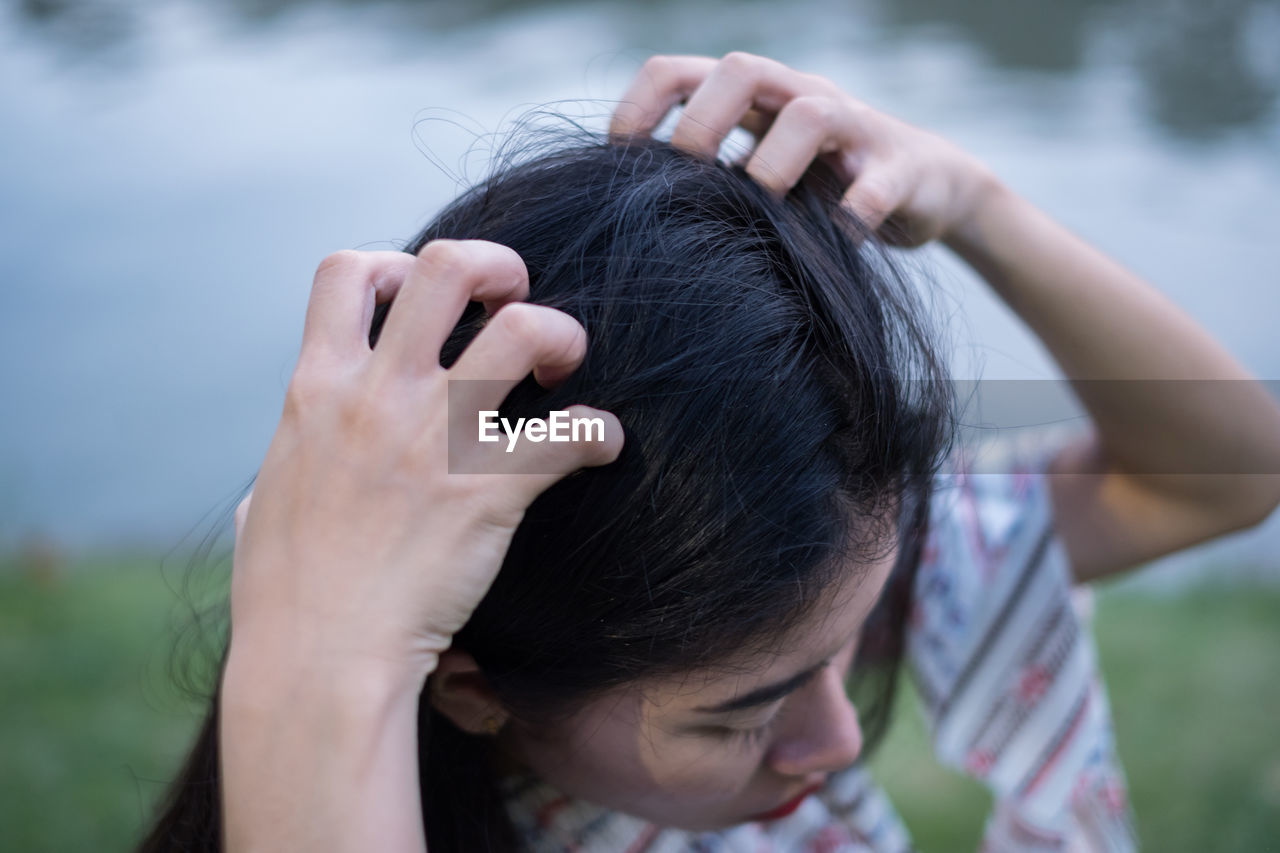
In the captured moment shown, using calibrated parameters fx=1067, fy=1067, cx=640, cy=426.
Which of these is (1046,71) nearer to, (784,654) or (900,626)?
(900,626)

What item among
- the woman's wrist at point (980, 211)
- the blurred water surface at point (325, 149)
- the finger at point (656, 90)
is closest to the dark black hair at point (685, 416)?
the finger at point (656, 90)

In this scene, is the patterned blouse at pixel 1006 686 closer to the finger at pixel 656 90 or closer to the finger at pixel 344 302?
the finger at pixel 656 90

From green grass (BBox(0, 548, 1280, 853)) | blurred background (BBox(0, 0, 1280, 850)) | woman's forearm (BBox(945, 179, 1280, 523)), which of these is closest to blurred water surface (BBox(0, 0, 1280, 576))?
blurred background (BBox(0, 0, 1280, 850))

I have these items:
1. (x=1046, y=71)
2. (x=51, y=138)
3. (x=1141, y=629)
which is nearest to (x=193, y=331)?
(x=51, y=138)

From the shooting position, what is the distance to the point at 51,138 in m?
5.88

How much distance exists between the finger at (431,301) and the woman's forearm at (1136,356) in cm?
75

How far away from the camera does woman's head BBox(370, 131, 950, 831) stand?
883mm

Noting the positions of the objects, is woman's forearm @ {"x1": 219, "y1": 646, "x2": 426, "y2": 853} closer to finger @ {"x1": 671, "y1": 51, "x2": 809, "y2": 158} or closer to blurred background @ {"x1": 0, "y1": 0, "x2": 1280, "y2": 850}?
blurred background @ {"x1": 0, "y1": 0, "x2": 1280, "y2": 850}

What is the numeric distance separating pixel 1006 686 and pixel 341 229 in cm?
431

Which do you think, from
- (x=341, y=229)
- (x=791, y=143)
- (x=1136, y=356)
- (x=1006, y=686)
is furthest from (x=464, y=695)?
(x=341, y=229)

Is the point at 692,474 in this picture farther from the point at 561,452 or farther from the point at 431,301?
the point at 431,301

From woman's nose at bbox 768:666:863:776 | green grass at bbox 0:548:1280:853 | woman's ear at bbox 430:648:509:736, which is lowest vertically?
green grass at bbox 0:548:1280:853

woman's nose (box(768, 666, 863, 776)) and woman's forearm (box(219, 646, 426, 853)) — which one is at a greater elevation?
woman's forearm (box(219, 646, 426, 853))

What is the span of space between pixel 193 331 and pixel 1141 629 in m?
4.08
